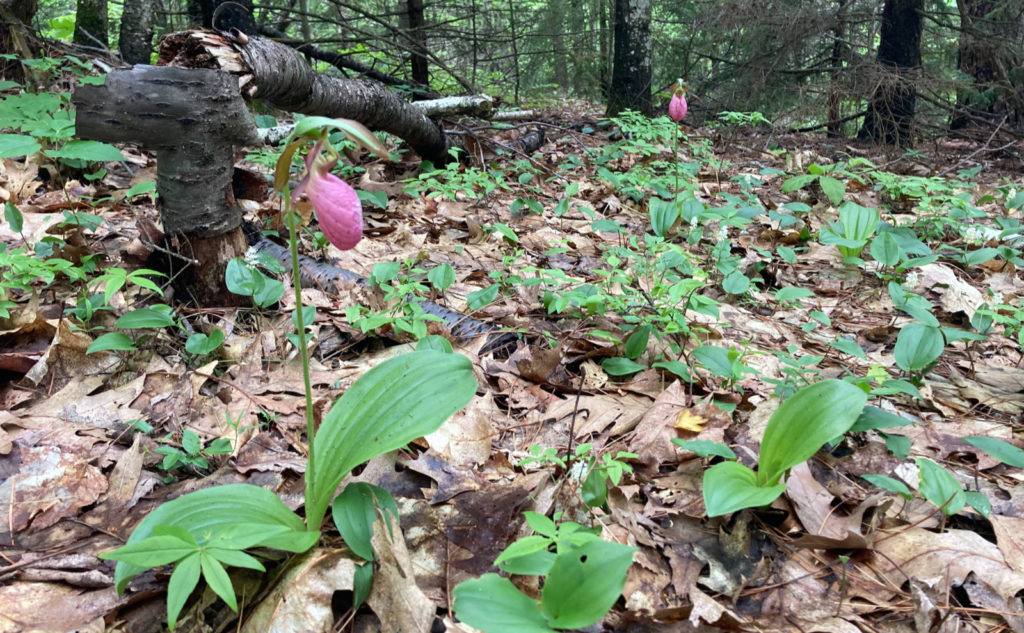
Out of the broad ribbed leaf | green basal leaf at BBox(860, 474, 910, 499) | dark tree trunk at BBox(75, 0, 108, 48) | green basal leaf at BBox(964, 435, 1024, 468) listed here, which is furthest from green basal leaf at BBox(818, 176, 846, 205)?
dark tree trunk at BBox(75, 0, 108, 48)

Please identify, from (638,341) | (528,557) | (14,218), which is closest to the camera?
(528,557)

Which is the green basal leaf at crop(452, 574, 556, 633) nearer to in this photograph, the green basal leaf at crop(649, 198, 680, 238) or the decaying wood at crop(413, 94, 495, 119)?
the green basal leaf at crop(649, 198, 680, 238)

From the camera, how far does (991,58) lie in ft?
17.8

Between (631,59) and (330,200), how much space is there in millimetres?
5678

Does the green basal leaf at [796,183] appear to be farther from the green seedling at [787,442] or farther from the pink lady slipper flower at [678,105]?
the green seedling at [787,442]

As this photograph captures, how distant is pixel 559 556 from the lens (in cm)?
104

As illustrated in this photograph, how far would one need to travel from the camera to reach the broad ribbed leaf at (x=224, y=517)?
1.08 metres

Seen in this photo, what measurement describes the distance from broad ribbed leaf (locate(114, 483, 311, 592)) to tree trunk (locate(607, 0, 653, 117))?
5.52 metres

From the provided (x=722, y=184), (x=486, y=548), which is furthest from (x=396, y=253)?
(x=722, y=184)

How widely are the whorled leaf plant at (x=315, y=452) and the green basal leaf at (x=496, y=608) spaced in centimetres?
27

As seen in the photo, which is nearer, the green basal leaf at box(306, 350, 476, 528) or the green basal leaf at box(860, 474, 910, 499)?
the green basal leaf at box(306, 350, 476, 528)

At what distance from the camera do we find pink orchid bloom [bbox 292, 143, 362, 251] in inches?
38.2

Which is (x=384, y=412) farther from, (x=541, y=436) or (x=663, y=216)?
(x=663, y=216)

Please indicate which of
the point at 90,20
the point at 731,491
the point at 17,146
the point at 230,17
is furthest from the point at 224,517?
the point at 90,20
